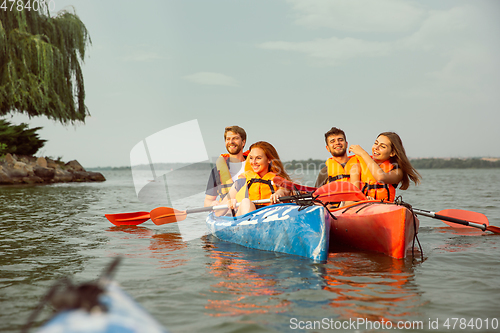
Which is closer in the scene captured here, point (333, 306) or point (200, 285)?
point (333, 306)

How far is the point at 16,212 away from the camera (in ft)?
26.8

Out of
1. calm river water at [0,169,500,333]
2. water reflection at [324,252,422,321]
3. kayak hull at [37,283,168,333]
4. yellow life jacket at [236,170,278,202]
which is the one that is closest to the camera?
kayak hull at [37,283,168,333]

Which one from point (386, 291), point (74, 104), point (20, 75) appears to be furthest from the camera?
point (74, 104)

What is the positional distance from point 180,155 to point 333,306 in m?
4.44

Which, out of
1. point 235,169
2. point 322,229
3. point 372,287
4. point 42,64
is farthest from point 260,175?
point 42,64

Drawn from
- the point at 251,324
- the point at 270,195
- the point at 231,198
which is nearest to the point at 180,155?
the point at 231,198

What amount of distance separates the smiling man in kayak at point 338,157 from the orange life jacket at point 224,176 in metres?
1.34

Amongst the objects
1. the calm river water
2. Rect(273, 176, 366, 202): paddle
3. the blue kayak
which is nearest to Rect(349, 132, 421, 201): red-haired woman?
Rect(273, 176, 366, 202): paddle

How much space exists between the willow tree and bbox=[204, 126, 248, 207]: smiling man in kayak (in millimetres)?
14368

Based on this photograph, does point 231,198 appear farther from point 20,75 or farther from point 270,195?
point 20,75

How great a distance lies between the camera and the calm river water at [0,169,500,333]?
2.53 metres

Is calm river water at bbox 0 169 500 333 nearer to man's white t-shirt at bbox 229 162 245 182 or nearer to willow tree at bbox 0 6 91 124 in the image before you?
man's white t-shirt at bbox 229 162 245 182

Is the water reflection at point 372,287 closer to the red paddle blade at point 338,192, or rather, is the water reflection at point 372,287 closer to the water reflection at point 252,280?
the water reflection at point 252,280

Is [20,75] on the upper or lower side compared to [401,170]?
upper
